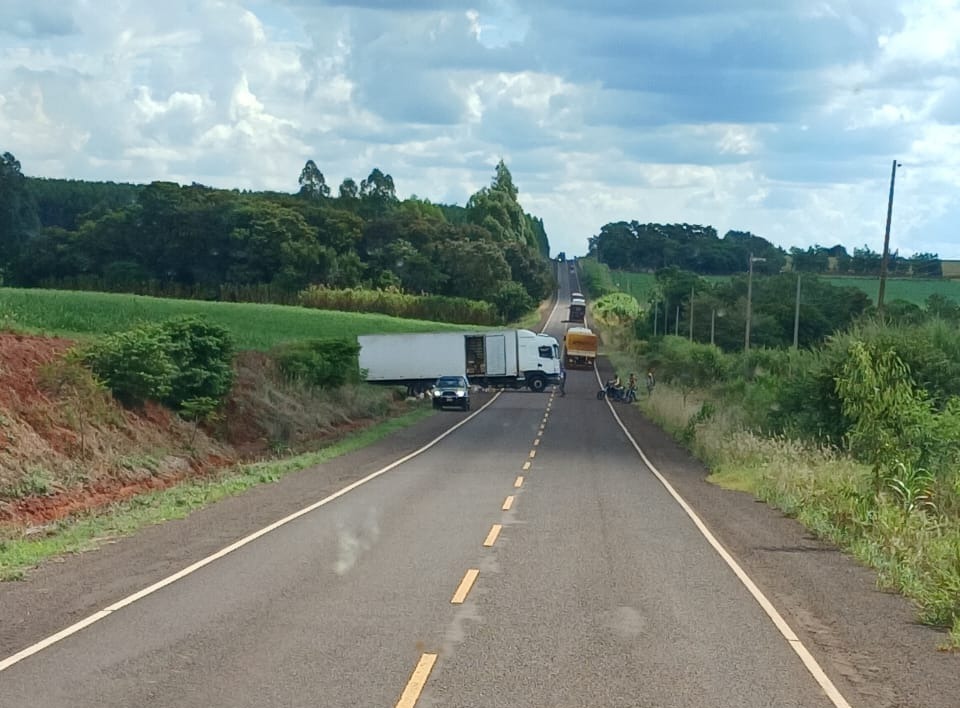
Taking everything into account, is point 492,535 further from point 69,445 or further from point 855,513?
point 69,445

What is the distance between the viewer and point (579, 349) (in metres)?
91.4

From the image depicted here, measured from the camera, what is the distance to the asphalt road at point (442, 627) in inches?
354

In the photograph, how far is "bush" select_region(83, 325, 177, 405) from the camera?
1210 inches

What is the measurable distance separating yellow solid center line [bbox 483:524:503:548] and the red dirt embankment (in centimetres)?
797

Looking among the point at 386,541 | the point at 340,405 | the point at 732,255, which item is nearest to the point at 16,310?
the point at 340,405

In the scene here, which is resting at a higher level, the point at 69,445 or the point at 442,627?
the point at 442,627

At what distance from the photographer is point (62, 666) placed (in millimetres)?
9469

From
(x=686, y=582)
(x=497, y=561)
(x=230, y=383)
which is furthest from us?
(x=230, y=383)

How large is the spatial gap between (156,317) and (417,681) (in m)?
47.3

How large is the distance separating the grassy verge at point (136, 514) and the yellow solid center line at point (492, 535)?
517cm

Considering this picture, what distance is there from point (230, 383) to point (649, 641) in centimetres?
2627

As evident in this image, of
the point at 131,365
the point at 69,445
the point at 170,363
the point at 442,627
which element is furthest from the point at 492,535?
the point at 170,363

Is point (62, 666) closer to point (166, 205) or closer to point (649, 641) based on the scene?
point (649, 641)

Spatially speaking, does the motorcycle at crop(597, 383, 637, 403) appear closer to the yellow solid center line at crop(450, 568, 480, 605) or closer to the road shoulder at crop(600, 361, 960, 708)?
the road shoulder at crop(600, 361, 960, 708)
